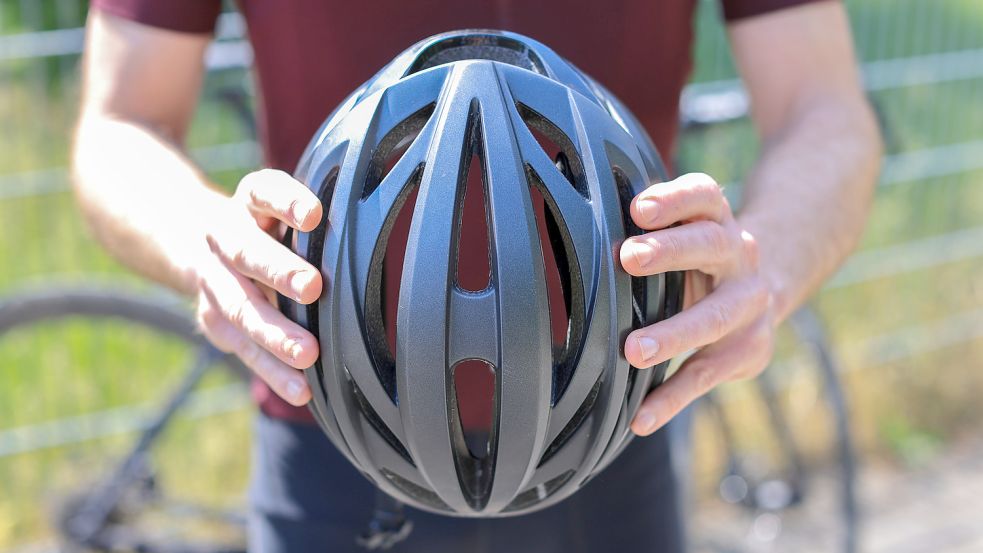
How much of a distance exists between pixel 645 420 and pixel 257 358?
0.45 metres

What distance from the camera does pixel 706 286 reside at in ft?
4.03

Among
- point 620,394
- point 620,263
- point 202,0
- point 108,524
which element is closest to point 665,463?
point 620,394

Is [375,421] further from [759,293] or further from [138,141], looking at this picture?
[138,141]

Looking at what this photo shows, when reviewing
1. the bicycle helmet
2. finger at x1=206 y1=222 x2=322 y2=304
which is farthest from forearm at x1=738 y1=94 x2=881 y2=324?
finger at x1=206 y1=222 x2=322 y2=304

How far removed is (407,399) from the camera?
1124mm

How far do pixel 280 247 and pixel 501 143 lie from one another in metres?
0.26

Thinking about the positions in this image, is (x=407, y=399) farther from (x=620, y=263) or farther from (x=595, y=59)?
(x=595, y=59)

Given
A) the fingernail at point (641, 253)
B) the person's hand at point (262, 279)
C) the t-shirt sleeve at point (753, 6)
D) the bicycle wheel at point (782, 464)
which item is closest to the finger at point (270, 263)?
the person's hand at point (262, 279)

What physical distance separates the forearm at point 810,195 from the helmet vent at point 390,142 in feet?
1.55

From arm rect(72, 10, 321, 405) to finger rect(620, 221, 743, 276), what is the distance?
13.0 inches

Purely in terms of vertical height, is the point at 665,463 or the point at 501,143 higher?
the point at 501,143

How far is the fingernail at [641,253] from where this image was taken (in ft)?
3.50

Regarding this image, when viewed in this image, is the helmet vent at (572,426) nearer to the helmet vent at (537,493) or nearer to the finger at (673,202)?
the helmet vent at (537,493)

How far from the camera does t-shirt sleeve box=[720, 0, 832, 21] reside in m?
1.49
